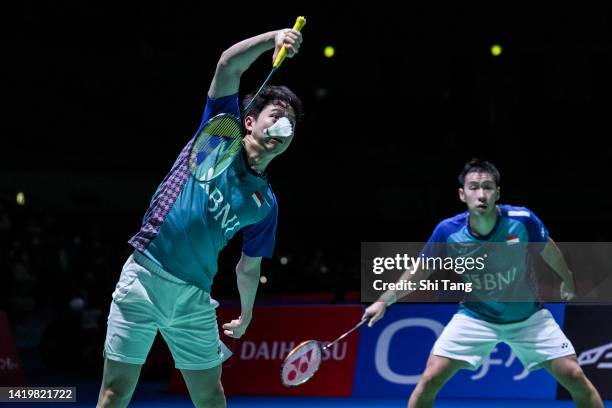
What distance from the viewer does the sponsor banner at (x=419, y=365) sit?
7.02 meters

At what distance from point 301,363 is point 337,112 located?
13.8m

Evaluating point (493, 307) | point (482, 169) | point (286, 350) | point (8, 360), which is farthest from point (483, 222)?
point (8, 360)

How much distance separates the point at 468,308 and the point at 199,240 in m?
2.09

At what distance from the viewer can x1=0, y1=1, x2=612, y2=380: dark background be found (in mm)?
14547

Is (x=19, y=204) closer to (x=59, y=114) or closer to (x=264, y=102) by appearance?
(x=59, y=114)

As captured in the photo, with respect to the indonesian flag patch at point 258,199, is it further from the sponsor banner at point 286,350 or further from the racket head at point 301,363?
the sponsor banner at point 286,350

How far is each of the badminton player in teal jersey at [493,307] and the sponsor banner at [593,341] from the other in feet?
5.82

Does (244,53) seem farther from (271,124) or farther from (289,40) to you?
(271,124)

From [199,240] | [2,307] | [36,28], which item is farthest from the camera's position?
[36,28]

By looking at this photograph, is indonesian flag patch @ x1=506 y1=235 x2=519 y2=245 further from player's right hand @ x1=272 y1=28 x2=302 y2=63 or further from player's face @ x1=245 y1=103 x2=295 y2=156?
player's right hand @ x1=272 y1=28 x2=302 y2=63

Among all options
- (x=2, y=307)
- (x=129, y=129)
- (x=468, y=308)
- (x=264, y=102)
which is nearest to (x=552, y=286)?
(x=468, y=308)

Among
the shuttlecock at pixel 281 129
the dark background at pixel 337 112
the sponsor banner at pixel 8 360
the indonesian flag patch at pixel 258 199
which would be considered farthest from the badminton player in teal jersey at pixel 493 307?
the dark background at pixel 337 112

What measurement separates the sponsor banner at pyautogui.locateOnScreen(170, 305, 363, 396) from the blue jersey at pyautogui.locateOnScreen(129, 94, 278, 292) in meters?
3.70

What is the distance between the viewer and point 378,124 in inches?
728
